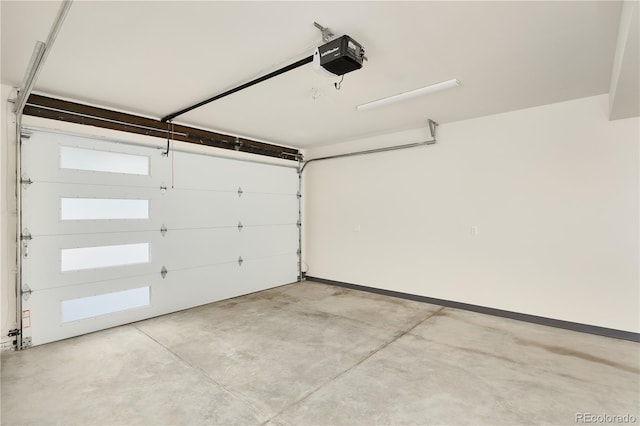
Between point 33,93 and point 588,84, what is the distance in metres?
5.61

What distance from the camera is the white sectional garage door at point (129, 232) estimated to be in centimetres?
313

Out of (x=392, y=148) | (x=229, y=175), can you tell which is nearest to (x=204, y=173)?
(x=229, y=175)

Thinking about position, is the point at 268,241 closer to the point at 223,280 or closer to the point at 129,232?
the point at 223,280

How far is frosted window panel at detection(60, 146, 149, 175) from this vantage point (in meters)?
3.33

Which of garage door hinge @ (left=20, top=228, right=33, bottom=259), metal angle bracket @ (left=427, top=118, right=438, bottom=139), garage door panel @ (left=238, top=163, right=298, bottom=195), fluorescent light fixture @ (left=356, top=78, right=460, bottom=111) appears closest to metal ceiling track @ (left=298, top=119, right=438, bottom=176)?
metal angle bracket @ (left=427, top=118, right=438, bottom=139)

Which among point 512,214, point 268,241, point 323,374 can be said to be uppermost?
point 512,214

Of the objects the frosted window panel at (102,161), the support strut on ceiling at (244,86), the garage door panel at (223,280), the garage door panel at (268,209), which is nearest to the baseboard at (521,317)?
the garage door panel at (223,280)

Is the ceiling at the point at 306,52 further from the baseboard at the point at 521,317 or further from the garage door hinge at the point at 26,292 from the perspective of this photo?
the baseboard at the point at 521,317

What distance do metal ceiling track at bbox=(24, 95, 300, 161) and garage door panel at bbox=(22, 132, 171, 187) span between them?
0.22 m

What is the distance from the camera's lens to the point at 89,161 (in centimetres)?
348

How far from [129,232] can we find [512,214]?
15.7ft

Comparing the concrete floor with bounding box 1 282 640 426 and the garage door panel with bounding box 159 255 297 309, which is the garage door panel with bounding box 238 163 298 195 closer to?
the garage door panel with bounding box 159 255 297 309

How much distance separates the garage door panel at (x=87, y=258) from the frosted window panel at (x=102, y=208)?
0.22 m

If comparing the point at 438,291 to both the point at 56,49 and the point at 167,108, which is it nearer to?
the point at 167,108
